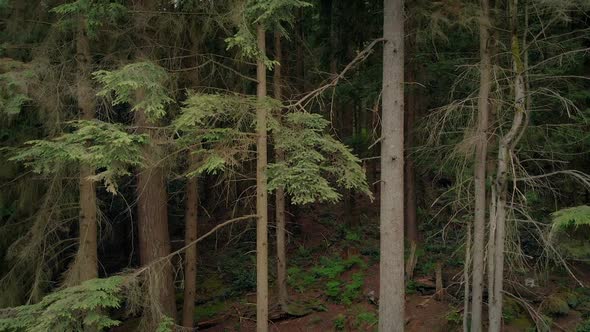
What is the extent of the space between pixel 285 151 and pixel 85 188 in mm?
4037

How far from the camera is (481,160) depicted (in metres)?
8.48

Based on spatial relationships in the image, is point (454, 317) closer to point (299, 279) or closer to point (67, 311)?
point (299, 279)

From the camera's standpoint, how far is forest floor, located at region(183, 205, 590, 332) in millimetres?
9781

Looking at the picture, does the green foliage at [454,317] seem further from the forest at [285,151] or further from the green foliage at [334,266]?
the green foliage at [334,266]

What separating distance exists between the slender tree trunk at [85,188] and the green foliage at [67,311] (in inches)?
95.8

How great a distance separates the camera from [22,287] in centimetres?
991

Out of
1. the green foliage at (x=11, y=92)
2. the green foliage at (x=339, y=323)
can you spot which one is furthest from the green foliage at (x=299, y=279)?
the green foliage at (x=11, y=92)

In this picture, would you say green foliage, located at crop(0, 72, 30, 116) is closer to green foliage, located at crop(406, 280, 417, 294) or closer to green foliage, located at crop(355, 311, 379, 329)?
green foliage, located at crop(355, 311, 379, 329)

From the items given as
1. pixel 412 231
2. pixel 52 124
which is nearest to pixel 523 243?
pixel 412 231

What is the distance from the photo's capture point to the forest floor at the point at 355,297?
978cm

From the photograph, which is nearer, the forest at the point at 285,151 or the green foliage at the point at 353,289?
the forest at the point at 285,151

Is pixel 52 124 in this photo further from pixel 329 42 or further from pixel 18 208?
pixel 329 42

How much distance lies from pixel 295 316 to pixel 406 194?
495cm

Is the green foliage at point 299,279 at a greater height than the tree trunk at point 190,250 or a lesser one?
lesser
